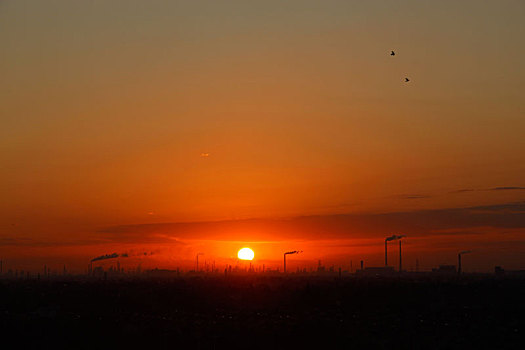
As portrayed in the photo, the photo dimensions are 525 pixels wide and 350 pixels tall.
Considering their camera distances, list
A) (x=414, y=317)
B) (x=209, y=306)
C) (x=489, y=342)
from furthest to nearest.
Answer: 1. (x=209, y=306)
2. (x=414, y=317)
3. (x=489, y=342)

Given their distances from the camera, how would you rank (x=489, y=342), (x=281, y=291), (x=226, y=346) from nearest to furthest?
1. (x=226, y=346)
2. (x=489, y=342)
3. (x=281, y=291)

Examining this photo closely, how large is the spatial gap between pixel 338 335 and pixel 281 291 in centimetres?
6123

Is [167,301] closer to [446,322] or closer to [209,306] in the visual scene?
[209,306]

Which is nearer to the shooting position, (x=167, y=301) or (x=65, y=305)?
(x=65, y=305)

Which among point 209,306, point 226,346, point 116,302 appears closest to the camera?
point 226,346

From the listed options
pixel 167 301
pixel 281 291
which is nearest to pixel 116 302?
pixel 167 301

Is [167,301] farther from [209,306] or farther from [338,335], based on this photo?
[338,335]

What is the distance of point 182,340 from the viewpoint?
43.4 m

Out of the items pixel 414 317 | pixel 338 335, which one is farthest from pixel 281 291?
pixel 338 335

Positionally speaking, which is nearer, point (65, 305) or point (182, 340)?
point (182, 340)

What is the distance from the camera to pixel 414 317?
6256 centimetres

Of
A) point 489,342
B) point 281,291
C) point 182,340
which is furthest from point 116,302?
point 489,342

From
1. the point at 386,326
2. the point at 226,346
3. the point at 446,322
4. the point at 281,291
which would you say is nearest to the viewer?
the point at 226,346

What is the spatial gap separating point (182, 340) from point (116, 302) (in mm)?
47422
